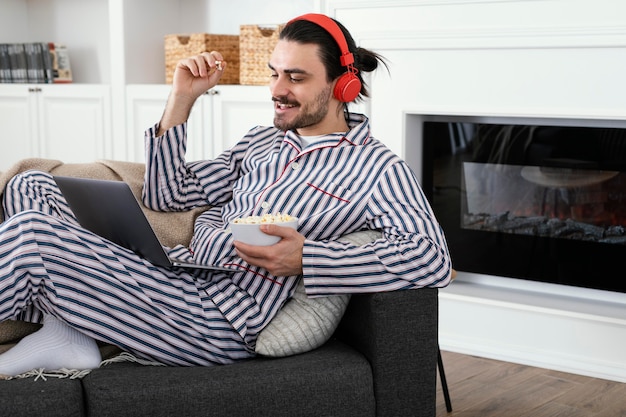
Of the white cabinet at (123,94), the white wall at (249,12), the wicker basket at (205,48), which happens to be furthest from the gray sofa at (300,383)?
the white wall at (249,12)

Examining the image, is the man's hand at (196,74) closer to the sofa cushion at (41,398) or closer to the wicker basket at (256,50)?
the sofa cushion at (41,398)

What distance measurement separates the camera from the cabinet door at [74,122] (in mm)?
4191

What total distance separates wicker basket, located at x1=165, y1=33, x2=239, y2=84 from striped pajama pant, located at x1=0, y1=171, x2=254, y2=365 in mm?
1967

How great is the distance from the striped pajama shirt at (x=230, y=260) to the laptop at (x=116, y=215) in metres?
0.04

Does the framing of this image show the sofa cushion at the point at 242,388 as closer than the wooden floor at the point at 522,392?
Yes

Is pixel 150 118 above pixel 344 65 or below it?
below

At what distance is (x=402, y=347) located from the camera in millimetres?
1911

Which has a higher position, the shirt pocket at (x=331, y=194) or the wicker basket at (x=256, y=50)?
the wicker basket at (x=256, y=50)

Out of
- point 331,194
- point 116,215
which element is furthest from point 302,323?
point 116,215

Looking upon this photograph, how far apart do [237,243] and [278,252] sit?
0.09 metres

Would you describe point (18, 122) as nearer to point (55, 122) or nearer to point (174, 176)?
point (55, 122)

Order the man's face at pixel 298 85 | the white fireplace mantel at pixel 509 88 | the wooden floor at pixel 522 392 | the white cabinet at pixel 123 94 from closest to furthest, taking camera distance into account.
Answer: the man's face at pixel 298 85
the wooden floor at pixel 522 392
the white fireplace mantel at pixel 509 88
the white cabinet at pixel 123 94

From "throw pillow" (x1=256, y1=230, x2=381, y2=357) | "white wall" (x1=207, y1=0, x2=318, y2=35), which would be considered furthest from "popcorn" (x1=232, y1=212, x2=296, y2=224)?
"white wall" (x1=207, y1=0, x2=318, y2=35)

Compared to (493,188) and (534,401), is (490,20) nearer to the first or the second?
(493,188)
